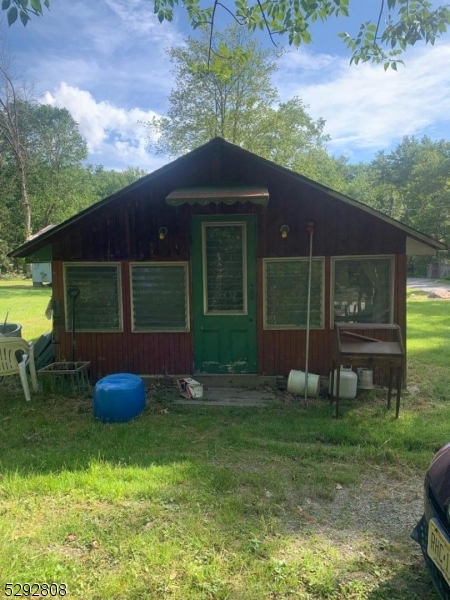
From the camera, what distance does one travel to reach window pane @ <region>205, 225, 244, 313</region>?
19.6 feet

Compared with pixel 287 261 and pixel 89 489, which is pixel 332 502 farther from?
pixel 287 261

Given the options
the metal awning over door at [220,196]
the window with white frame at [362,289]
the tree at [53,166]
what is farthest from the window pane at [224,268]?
the tree at [53,166]

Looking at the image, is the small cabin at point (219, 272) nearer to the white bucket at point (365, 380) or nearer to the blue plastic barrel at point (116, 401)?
the white bucket at point (365, 380)

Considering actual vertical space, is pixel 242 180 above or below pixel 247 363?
above

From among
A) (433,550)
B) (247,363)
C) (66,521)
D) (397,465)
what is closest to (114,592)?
(66,521)

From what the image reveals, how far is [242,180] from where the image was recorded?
5.90 meters

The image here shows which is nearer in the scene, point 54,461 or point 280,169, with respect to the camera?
point 54,461

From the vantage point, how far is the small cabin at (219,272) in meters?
5.76

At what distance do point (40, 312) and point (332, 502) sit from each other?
13566mm

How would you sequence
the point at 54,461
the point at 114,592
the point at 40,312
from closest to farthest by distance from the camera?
the point at 114,592 < the point at 54,461 < the point at 40,312

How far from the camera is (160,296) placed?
6.10 metres

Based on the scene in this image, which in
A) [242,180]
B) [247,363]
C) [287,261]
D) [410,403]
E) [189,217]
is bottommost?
[410,403]

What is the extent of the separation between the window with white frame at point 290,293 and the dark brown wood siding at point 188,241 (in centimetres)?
10

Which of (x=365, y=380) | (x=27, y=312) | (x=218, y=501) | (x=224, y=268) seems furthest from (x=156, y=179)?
(x=27, y=312)
